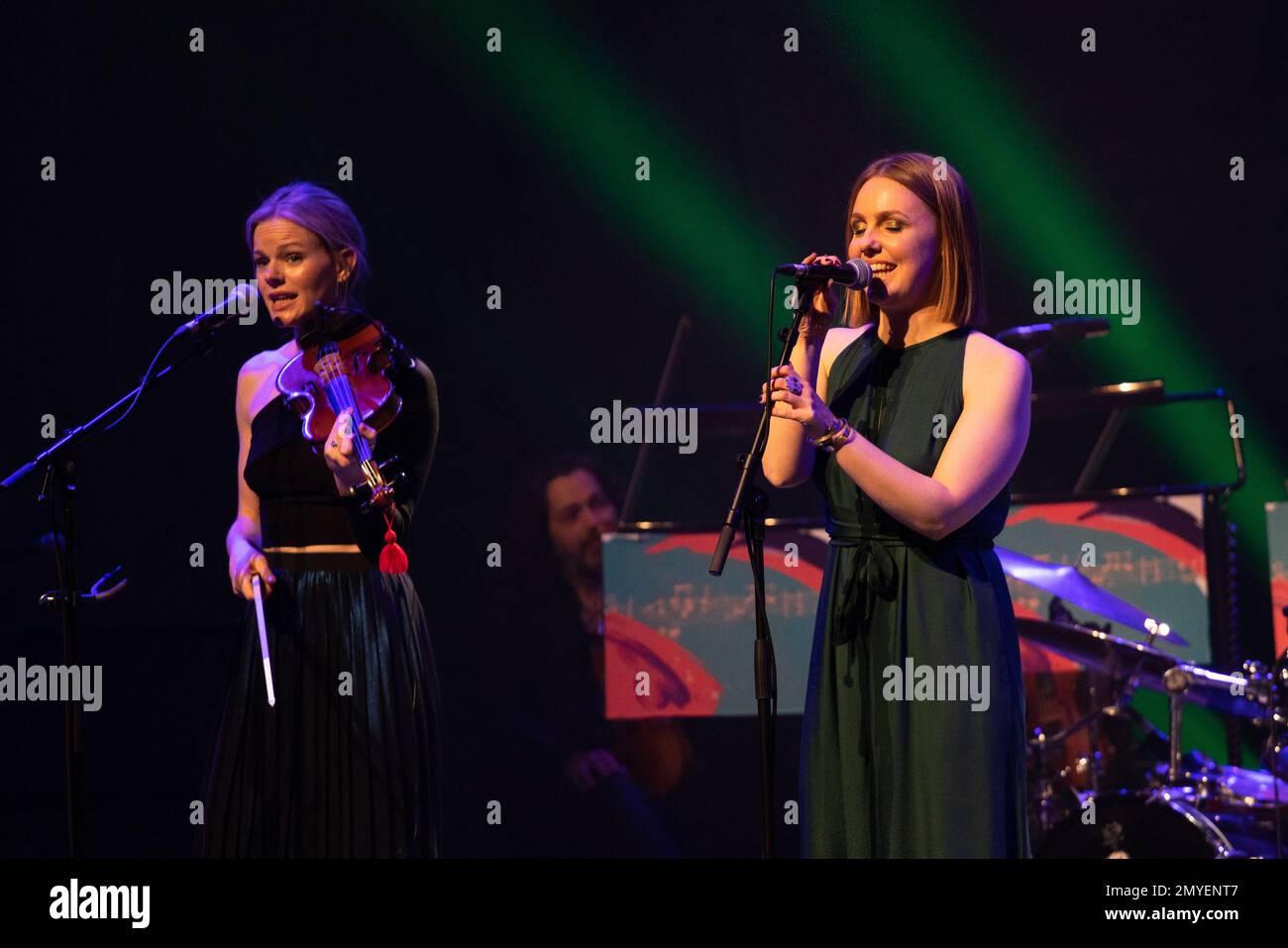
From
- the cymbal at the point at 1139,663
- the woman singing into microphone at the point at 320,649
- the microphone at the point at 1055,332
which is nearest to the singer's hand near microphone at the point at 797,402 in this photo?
the woman singing into microphone at the point at 320,649

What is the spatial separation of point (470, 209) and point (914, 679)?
3318 millimetres

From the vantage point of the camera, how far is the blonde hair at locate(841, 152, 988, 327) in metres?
3.04

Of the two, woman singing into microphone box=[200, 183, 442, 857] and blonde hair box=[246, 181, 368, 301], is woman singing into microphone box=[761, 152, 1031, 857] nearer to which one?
woman singing into microphone box=[200, 183, 442, 857]

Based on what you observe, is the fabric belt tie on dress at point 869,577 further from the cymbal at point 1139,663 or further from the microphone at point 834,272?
the cymbal at point 1139,663

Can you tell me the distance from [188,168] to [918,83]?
2685 mm

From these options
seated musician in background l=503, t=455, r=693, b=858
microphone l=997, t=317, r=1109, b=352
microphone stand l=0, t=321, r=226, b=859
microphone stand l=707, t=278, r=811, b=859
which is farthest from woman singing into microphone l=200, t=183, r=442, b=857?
microphone l=997, t=317, r=1109, b=352

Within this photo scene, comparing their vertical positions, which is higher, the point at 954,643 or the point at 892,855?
the point at 954,643

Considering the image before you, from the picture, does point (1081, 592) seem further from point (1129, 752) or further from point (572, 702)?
point (572, 702)

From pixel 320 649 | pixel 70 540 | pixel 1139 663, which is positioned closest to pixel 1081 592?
pixel 1139 663

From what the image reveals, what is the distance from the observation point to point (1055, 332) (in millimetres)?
5141

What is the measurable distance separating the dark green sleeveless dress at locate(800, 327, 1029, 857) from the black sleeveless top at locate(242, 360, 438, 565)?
3.50ft
